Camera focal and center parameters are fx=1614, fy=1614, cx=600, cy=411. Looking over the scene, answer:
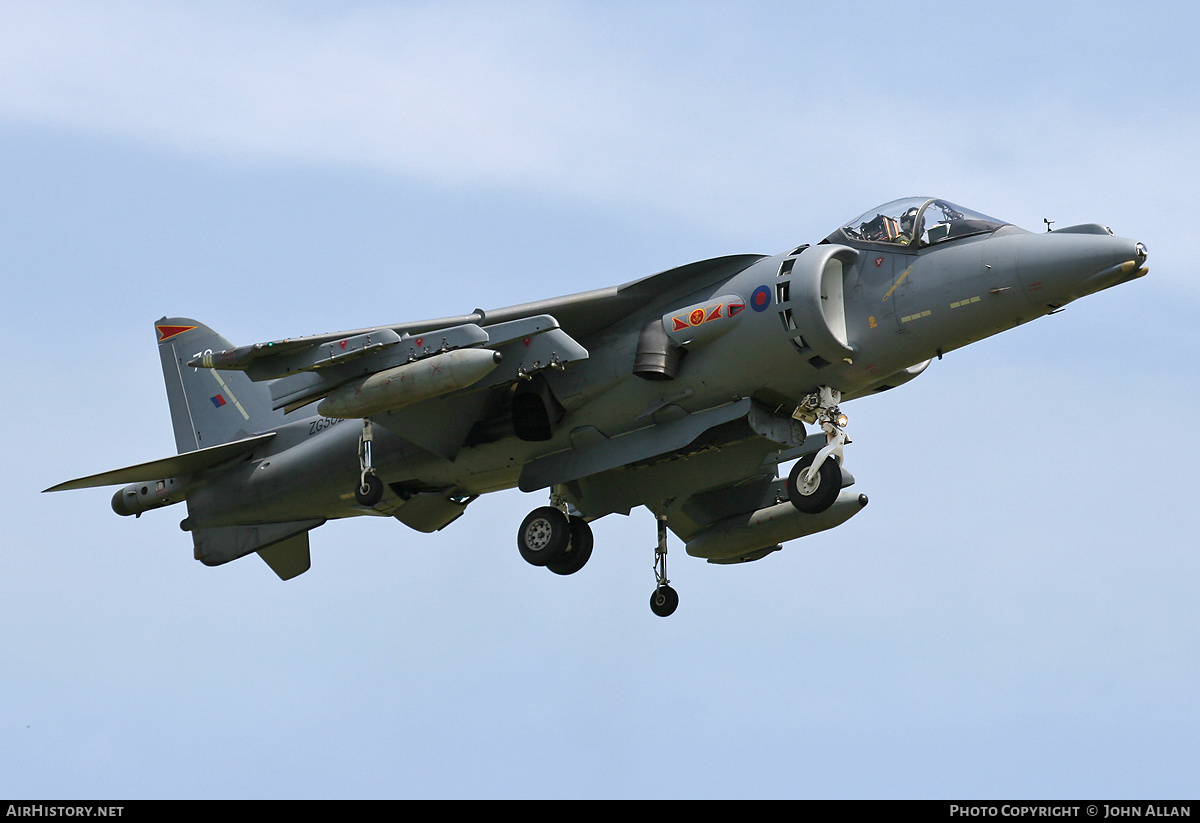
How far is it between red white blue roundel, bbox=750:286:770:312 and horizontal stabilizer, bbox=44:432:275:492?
302 inches

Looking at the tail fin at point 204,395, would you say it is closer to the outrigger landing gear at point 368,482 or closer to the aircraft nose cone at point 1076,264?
the outrigger landing gear at point 368,482

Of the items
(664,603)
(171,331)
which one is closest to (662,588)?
(664,603)

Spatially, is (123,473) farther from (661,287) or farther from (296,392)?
(661,287)

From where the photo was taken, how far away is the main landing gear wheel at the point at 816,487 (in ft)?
63.0

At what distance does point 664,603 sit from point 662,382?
3.79m

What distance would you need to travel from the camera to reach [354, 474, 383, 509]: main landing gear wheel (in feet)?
66.5

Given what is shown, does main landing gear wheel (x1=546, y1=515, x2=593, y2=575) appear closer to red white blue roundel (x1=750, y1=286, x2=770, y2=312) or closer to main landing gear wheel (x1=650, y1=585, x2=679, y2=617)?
main landing gear wheel (x1=650, y1=585, x2=679, y2=617)

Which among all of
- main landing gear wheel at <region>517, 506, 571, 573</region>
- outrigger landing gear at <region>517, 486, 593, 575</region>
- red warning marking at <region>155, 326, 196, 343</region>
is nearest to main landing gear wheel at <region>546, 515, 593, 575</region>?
outrigger landing gear at <region>517, 486, 593, 575</region>

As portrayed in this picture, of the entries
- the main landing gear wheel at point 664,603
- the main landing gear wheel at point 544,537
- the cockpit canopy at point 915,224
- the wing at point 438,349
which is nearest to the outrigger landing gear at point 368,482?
the wing at point 438,349

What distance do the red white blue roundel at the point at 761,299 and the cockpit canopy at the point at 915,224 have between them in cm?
103
